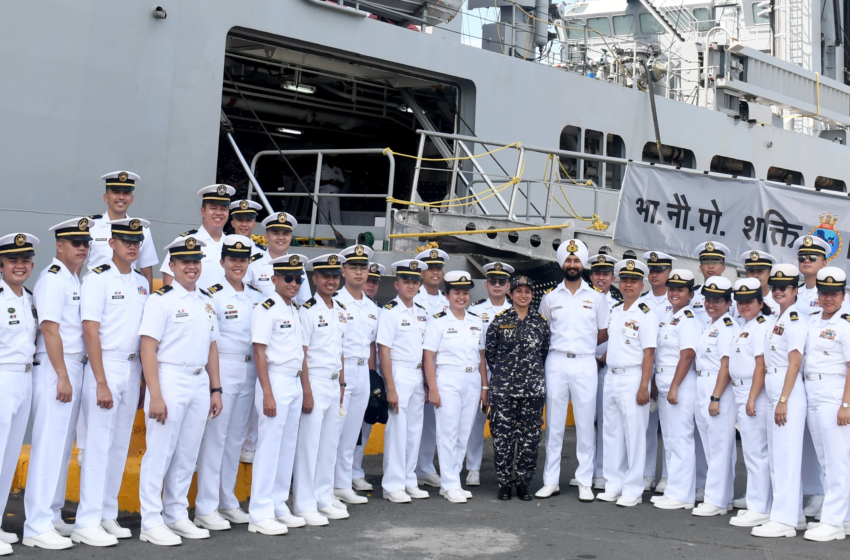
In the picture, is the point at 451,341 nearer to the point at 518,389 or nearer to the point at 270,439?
the point at 518,389

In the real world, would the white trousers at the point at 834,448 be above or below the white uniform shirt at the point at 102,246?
below

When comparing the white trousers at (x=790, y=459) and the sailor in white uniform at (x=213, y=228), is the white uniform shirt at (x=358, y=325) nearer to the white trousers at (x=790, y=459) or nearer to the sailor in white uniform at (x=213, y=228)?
the sailor in white uniform at (x=213, y=228)

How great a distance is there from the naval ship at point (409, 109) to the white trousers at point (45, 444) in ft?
8.50

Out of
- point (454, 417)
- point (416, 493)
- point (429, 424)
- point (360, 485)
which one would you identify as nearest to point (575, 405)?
point (454, 417)

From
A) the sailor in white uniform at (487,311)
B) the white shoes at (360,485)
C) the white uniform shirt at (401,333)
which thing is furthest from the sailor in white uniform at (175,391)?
the sailor in white uniform at (487,311)

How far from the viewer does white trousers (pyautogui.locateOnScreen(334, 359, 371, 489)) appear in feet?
17.8

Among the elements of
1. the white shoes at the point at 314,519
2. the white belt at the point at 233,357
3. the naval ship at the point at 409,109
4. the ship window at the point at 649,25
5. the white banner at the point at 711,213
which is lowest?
the white shoes at the point at 314,519

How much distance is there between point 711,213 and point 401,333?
11.9 ft

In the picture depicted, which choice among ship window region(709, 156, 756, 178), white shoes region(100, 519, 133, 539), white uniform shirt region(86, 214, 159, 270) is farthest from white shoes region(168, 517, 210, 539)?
ship window region(709, 156, 756, 178)

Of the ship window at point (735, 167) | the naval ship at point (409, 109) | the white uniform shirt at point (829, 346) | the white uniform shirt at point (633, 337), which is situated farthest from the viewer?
the ship window at point (735, 167)

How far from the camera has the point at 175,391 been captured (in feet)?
14.3

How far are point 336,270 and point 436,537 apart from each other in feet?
5.25

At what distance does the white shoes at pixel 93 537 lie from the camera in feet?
13.9

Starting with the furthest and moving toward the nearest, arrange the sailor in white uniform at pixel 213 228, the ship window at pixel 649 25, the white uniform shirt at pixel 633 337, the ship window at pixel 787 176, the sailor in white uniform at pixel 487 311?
the ship window at pixel 649 25
the ship window at pixel 787 176
the sailor in white uniform at pixel 487 311
the white uniform shirt at pixel 633 337
the sailor in white uniform at pixel 213 228
